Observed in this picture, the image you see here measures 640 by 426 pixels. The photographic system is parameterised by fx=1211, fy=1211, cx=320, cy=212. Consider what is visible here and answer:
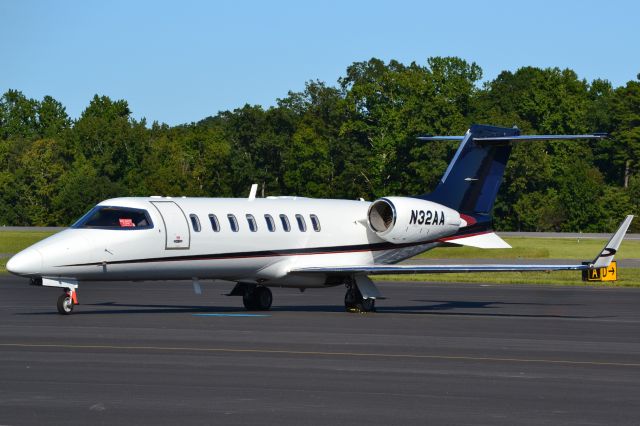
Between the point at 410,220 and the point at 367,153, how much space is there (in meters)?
78.7

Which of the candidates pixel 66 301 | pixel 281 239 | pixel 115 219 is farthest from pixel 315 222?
pixel 66 301

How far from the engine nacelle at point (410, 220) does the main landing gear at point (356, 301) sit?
6.16 ft

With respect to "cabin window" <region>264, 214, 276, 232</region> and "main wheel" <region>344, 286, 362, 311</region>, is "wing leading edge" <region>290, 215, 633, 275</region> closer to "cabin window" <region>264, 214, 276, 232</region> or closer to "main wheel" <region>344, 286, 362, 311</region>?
"main wheel" <region>344, 286, 362, 311</region>

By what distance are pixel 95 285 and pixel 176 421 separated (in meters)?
28.6

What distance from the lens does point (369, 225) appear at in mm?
28266

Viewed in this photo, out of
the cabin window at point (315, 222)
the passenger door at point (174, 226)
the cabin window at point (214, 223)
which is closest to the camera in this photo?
the passenger door at point (174, 226)

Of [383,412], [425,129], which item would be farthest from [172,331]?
[425,129]

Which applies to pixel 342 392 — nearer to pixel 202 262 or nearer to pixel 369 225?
pixel 202 262

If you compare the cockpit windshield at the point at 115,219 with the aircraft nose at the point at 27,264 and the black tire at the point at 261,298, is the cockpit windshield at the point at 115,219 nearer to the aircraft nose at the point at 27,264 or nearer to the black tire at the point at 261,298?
the aircraft nose at the point at 27,264

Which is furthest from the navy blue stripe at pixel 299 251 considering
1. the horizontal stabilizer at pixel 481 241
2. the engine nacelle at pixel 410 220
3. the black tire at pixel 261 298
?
the black tire at pixel 261 298

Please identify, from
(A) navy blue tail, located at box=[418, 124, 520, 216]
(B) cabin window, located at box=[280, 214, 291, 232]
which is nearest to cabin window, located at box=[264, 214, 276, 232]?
(B) cabin window, located at box=[280, 214, 291, 232]

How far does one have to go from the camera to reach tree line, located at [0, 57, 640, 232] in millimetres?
99812

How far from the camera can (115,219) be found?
79.0ft

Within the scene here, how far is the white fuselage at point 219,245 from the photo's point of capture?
2322cm
